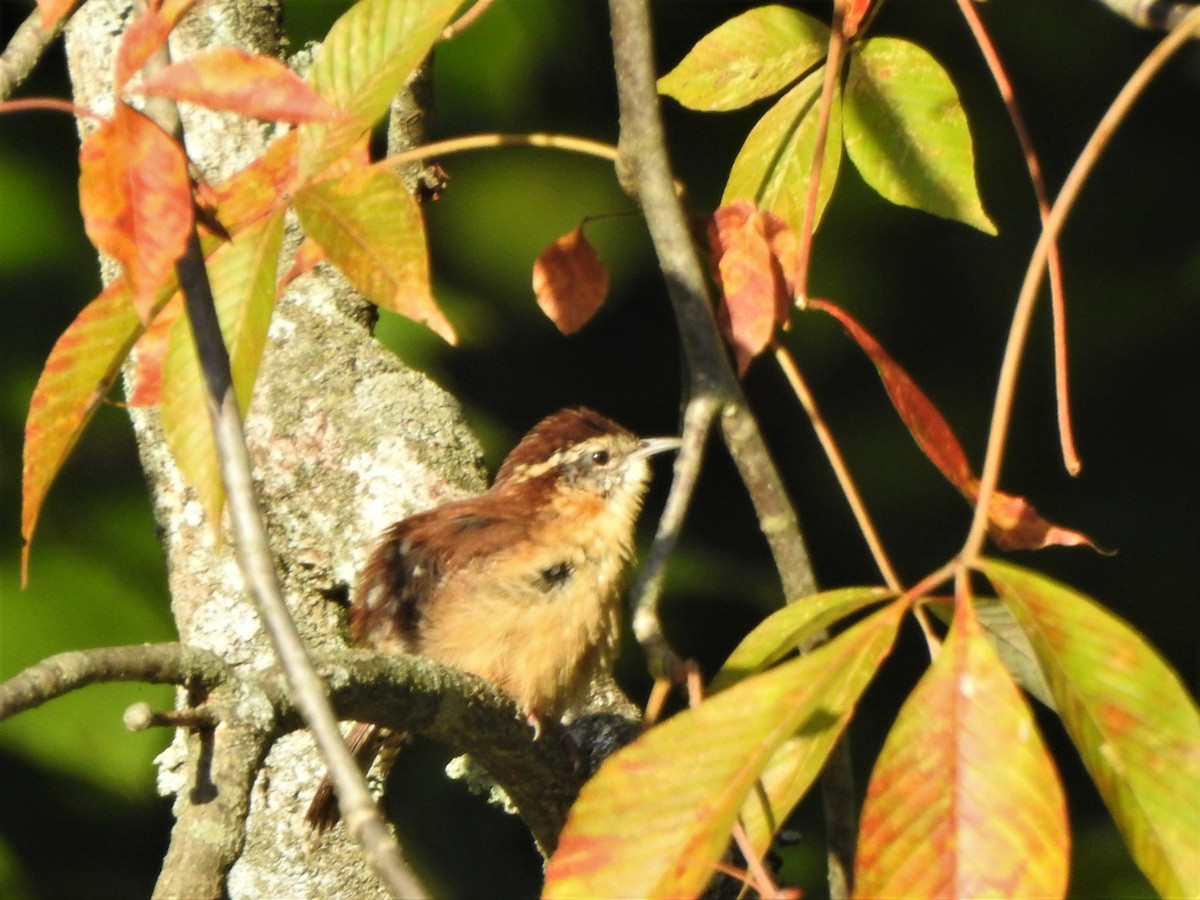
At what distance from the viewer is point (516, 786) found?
106 inches

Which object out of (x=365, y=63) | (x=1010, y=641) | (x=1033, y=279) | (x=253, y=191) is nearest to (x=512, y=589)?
(x=1010, y=641)

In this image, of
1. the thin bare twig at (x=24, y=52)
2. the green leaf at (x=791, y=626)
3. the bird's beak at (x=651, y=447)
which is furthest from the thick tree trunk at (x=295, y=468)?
the green leaf at (x=791, y=626)

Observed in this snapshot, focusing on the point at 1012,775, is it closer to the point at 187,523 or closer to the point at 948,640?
the point at 948,640

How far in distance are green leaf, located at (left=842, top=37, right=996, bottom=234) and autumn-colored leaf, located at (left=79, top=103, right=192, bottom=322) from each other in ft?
3.66

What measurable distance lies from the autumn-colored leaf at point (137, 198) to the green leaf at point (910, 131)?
3.66ft

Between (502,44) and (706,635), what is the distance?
2.00 meters

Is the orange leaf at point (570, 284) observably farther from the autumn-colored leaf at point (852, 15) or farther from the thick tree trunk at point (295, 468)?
the thick tree trunk at point (295, 468)

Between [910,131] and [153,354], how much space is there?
1120 mm

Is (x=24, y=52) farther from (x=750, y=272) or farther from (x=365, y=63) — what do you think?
(x=750, y=272)

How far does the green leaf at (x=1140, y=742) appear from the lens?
48.9 inches

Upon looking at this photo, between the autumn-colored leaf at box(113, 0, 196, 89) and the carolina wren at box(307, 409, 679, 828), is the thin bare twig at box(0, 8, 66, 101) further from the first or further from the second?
the carolina wren at box(307, 409, 679, 828)

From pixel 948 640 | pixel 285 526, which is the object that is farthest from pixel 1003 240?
pixel 948 640

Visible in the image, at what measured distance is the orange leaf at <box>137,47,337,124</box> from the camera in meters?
1.33

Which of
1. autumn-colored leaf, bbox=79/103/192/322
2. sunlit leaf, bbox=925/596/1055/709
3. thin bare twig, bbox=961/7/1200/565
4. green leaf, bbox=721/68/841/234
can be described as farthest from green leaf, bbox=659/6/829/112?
autumn-colored leaf, bbox=79/103/192/322
